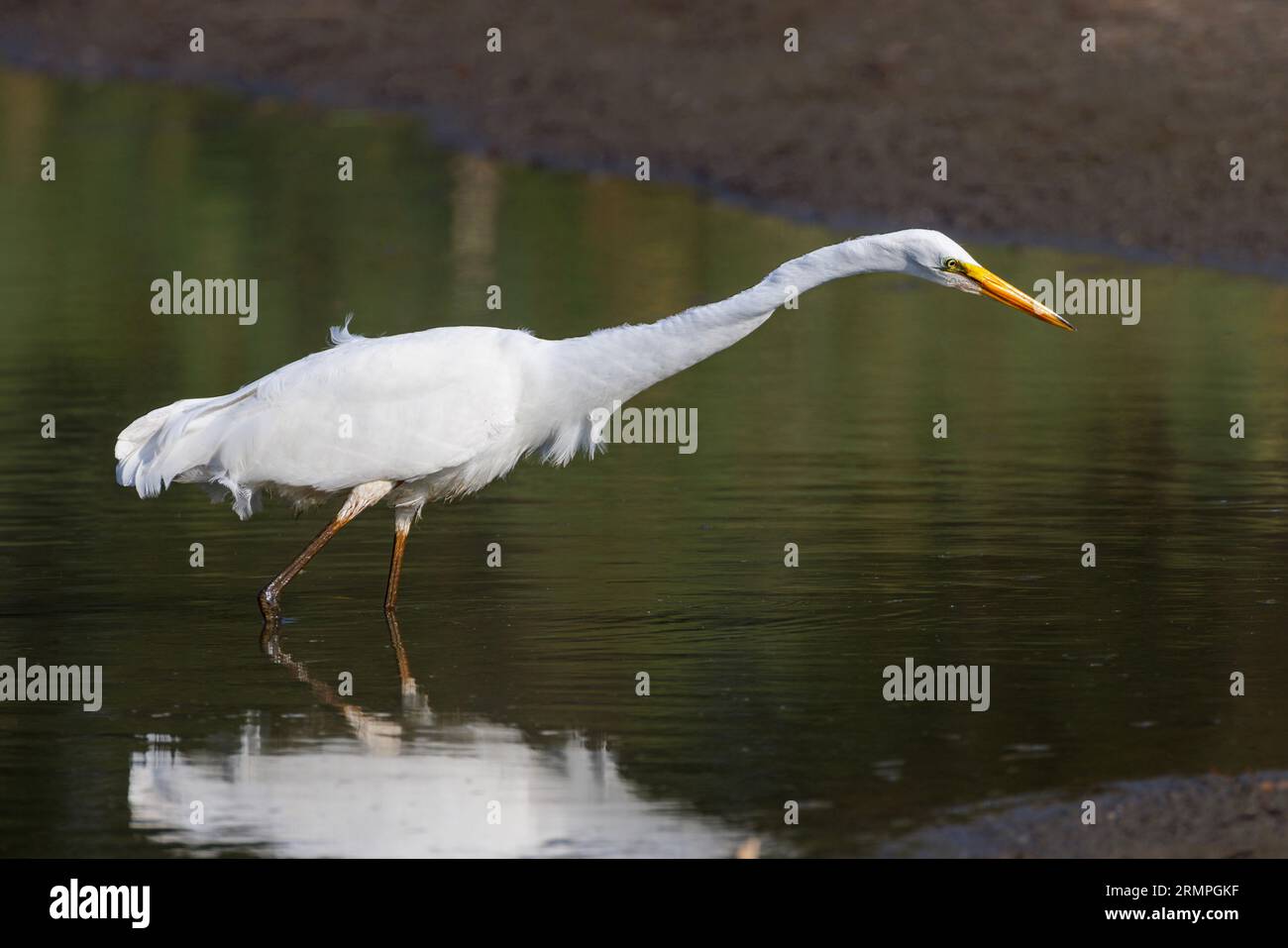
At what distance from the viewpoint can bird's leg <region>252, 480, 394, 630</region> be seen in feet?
34.9

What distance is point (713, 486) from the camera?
44.9ft

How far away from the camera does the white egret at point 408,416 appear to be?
10539mm

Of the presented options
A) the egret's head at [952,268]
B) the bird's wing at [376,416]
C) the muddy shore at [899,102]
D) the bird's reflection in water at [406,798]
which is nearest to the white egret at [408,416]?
the bird's wing at [376,416]

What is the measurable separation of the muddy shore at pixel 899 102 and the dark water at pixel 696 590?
100 cm

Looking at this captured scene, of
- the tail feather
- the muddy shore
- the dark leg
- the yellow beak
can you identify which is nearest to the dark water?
the dark leg

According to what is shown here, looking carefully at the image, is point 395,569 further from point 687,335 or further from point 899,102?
point 899,102

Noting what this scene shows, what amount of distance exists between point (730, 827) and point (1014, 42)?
1874 cm

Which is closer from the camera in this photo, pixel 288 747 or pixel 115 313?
pixel 288 747

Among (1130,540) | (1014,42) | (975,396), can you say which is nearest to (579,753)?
(1130,540)

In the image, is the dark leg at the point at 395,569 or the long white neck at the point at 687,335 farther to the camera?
the dark leg at the point at 395,569

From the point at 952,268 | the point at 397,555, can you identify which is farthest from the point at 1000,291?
the point at 397,555

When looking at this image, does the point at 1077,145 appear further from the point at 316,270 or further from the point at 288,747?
the point at 288,747

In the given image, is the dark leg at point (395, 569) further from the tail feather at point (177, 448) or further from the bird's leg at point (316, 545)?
the tail feather at point (177, 448)

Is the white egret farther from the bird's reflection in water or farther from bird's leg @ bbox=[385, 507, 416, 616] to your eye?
the bird's reflection in water
